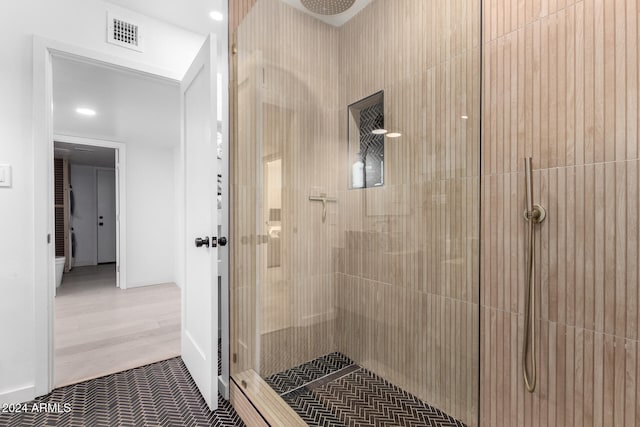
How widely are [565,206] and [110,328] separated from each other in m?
3.54

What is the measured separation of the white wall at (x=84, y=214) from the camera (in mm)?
6746

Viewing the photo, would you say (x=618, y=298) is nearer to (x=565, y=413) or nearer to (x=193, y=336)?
(x=565, y=413)

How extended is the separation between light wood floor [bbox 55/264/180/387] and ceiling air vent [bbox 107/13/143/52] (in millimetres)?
2237

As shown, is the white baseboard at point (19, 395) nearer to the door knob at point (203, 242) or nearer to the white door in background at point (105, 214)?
the door knob at point (203, 242)

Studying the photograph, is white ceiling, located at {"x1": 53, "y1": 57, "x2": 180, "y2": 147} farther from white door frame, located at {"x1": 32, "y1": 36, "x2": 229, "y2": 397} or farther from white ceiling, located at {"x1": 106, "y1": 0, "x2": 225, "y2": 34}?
white ceiling, located at {"x1": 106, "y1": 0, "x2": 225, "y2": 34}

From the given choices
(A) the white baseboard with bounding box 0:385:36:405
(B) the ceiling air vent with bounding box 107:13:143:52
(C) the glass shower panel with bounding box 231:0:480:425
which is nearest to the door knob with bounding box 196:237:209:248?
(C) the glass shower panel with bounding box 231:0:480:425

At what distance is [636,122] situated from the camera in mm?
1008

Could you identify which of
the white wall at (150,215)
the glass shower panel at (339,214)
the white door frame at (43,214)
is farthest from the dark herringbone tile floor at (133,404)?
the white wall at (150,215)

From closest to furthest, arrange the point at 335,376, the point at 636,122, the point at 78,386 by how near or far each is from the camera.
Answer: the point at 636,122 < the point at 335,376 < the point at 78,386

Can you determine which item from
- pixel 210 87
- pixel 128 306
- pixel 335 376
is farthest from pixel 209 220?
pixel 128 306

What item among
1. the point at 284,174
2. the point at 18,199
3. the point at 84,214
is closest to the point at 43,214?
the point at 18,199

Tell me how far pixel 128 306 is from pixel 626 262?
4262mm

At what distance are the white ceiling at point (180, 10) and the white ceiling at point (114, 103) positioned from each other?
44cm

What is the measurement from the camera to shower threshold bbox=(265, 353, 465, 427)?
148cm
